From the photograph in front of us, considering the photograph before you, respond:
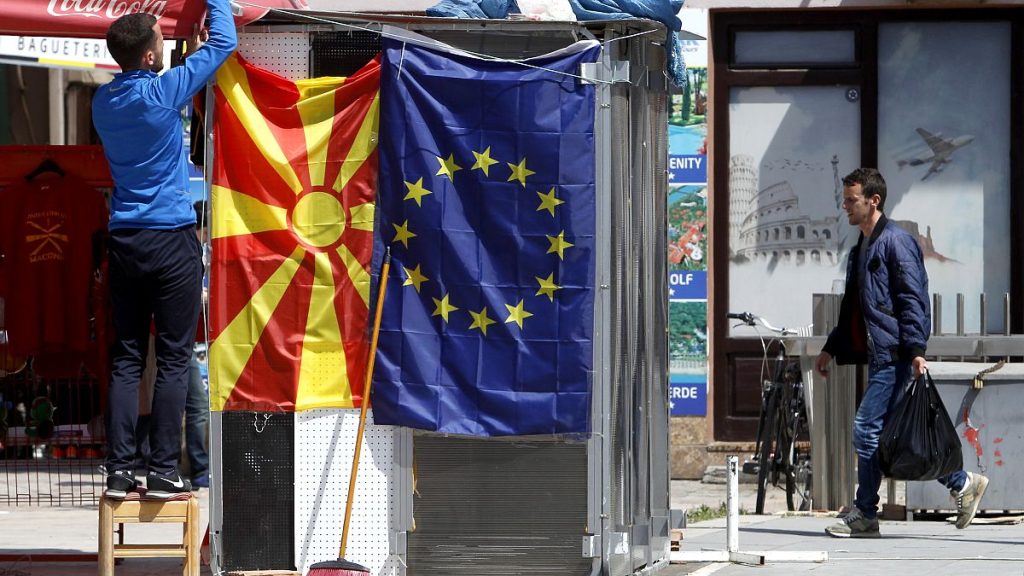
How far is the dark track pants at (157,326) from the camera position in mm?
7297

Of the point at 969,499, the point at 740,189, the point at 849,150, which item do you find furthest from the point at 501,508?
the point at 849,150

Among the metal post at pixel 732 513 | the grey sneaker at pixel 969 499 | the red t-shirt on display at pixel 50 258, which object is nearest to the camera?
the metal post at pixel 732 513

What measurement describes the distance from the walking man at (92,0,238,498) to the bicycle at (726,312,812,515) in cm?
539

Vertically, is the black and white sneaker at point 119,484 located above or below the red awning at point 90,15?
below

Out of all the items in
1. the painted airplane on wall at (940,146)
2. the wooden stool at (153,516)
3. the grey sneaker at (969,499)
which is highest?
the painted airplane on wall at (940,146)

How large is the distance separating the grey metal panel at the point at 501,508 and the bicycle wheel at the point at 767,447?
14.7 feet

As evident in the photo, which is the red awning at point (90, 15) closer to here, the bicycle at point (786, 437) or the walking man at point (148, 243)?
the walking man at point (148, 243)

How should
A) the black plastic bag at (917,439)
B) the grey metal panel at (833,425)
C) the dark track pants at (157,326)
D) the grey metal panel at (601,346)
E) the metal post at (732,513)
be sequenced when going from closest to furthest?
the dark track pants at (157,326), the grey metal panel at (601,346), the metal post at (732,513), the black plastic bag at (917,439), the grey metal panel at (833,425)

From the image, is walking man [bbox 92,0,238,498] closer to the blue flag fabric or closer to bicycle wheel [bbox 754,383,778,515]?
the blue flag fabric

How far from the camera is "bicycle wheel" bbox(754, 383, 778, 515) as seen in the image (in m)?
11.7

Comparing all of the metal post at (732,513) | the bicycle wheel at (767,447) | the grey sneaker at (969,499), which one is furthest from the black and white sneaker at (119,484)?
the bicycle wheel at (767,447)

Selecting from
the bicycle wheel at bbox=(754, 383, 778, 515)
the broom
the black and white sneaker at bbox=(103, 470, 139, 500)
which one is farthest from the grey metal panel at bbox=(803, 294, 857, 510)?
the black and white sneaker at bbox=(103, 470, 139, 500)

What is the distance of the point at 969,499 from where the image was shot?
1011cm

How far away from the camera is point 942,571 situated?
27.1 ft
